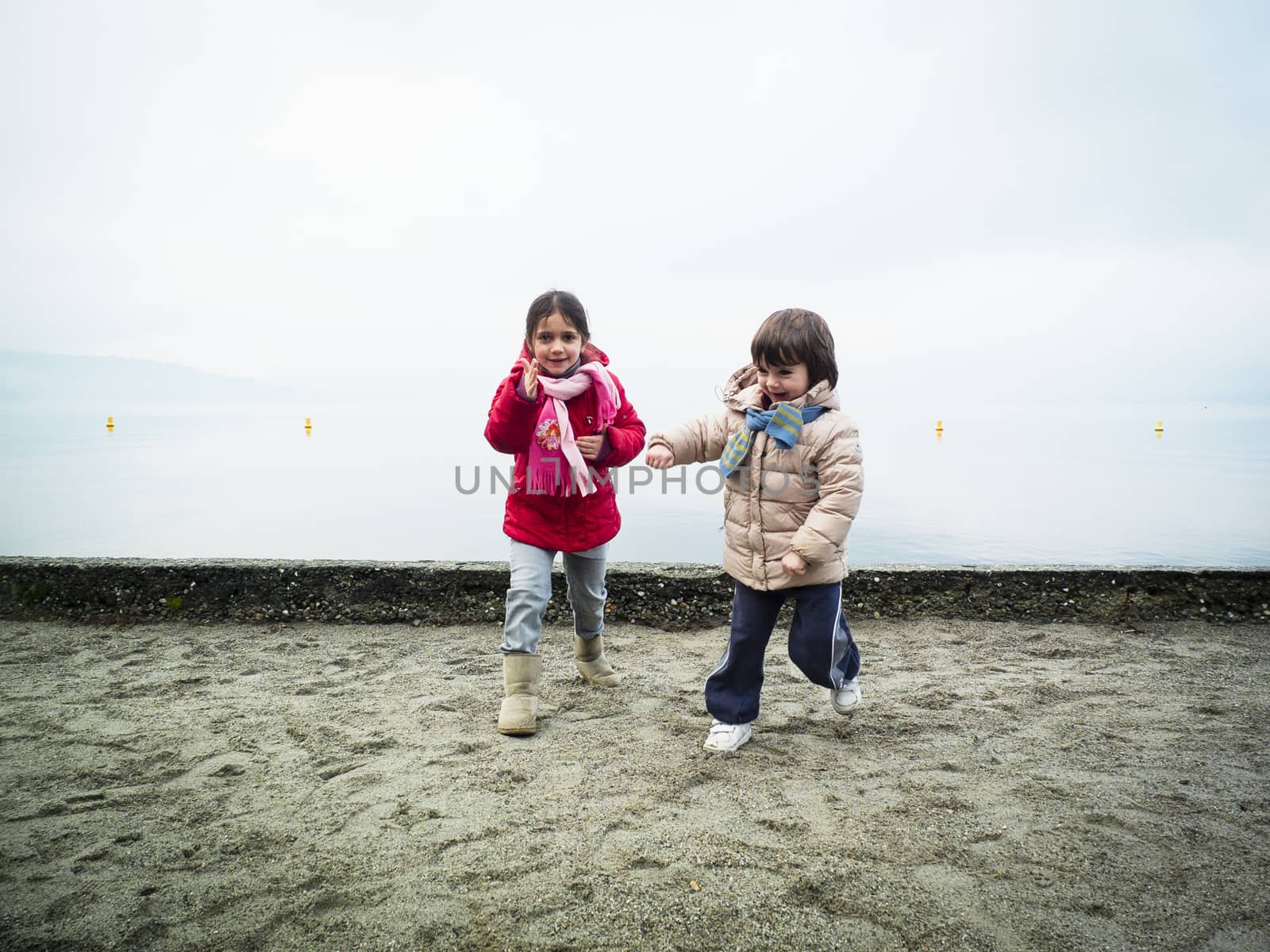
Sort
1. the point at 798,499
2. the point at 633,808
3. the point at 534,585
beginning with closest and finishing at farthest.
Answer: the point at 633,808 → the point at 798,499 → the point at 534,585

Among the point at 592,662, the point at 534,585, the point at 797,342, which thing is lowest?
the point at 592,662

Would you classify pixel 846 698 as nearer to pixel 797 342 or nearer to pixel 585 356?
pixel 797 342

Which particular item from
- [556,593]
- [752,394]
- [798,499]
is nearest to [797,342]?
[752,394]

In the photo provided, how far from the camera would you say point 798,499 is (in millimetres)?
2686

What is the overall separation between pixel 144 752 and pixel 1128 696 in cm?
351

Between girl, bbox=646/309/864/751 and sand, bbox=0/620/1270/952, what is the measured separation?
258 mm

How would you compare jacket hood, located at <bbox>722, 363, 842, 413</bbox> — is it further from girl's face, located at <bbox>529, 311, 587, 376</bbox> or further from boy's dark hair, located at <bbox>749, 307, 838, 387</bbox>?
girl's face, located at <bbox>529, 311, 587, 376</bbox>

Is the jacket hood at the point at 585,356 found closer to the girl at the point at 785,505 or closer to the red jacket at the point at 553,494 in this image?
the red jacket at the point at 553,494

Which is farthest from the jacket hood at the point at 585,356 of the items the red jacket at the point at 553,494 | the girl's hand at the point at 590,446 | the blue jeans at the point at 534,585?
the blue jeans at the point at 534,585

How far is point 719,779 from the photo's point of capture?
96.0 inches

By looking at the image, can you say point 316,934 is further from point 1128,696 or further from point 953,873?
point 1128,696

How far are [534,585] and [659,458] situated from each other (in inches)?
27.1

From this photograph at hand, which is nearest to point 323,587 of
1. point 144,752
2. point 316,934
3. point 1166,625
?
point 144,752

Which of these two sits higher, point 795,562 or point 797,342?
point 797,342
